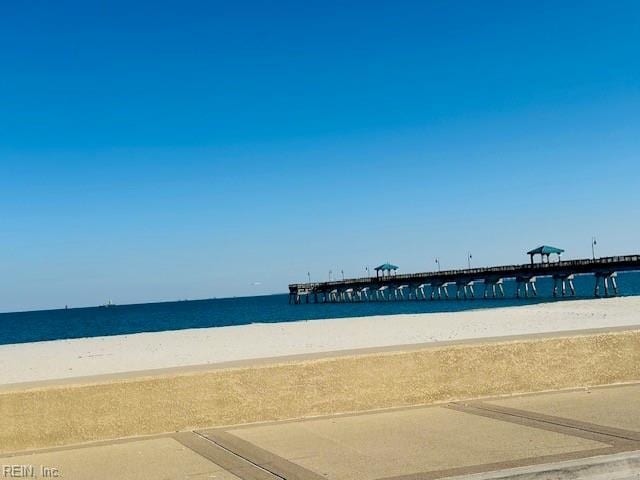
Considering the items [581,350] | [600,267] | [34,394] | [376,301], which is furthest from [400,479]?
[376,301]

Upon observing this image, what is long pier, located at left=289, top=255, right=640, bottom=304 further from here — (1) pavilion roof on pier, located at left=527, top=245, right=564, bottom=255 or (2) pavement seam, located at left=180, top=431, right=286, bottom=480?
(2) pavement seam, located at left=180, top=431, right=286, bottom=480

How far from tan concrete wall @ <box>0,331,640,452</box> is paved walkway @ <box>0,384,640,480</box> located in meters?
0.15

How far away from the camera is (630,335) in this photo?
25.3ft

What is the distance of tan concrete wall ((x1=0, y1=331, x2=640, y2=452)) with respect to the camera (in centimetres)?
583

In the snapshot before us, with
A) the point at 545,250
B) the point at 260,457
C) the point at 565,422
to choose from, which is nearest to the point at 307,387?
the point at 260,457

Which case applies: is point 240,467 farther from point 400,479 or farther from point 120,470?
point 400,479

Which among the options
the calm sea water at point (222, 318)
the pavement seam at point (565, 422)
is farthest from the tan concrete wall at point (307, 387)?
the calm sea water at point (222, 318)

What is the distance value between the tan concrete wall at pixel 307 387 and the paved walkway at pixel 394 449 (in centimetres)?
15

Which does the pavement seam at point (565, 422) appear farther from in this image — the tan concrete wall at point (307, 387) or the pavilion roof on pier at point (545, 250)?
the pavilion roof on pier at point (545, 250)

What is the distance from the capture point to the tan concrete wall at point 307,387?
583cm

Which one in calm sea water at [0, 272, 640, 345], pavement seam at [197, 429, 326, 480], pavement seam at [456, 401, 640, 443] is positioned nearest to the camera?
pavement seam at [197, 429, 326, 480]

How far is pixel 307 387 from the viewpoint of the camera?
21.9 feet

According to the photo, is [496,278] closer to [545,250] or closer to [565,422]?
[545,250]

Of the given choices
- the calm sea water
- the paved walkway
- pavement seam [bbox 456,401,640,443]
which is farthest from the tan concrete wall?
the calm sea water
